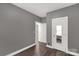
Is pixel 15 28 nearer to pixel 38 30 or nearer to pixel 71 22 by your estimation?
pixel 38 30

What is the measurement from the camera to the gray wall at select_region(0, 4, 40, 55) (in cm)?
122

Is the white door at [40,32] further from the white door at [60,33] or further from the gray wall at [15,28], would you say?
the white door at [60,33]

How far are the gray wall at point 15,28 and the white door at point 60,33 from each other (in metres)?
0.36

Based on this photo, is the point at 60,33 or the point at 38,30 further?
the point at 38,30

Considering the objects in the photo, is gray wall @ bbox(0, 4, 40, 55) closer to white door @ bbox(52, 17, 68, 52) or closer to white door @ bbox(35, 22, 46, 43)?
white door @ bbox(35, 22, 46, 43)

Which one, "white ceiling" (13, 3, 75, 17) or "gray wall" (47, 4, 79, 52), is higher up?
"white ceiling" (13, 3, 75, 17)

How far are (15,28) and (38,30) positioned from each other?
460 mm

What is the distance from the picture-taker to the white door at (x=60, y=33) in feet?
3.94

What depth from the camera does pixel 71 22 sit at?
1.43m

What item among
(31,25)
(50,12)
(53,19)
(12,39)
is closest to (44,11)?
(50,12)

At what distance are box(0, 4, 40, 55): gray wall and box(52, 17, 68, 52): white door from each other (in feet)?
1.17

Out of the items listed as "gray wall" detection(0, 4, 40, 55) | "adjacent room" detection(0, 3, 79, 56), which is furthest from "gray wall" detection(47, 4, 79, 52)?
"gray wall" detection(0, 4, 40, 55)

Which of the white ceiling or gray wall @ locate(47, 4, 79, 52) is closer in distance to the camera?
the white ceiling

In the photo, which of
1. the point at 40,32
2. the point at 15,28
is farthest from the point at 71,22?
the point at 15,28
